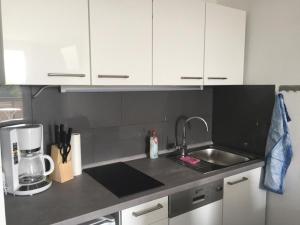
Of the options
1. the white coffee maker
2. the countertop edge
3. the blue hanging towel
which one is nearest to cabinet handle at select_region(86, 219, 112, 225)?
the countertop edge

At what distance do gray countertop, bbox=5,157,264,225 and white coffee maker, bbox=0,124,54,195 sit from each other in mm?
52

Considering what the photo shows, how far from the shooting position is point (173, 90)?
203cm

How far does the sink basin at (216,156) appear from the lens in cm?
202

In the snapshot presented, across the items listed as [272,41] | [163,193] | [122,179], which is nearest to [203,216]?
[163,193]

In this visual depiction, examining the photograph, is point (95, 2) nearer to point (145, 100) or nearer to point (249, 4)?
point (145, 100)

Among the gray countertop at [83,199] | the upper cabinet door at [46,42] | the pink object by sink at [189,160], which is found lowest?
the gray countertop at [83,199]

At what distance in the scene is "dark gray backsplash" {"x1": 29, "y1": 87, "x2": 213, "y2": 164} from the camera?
1530 millimetres

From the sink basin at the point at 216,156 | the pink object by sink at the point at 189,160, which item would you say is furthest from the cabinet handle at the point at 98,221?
the sink basin at the point at 216,156

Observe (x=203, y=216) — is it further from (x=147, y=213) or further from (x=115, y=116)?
(x=115, y=116)

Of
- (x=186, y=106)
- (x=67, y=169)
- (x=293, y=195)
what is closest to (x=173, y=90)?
(x=186, y=106)

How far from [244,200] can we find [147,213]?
859 millimetres

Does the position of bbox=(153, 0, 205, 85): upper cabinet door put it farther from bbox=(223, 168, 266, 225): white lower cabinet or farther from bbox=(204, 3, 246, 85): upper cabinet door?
bbox=(223, 168, 266, 225): white lower cabinet

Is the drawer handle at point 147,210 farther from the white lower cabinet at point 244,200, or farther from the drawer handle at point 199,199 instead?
the white lower cabinet at point 244,200

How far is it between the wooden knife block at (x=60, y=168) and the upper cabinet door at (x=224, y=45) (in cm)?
108
